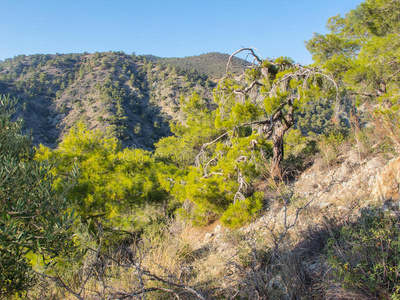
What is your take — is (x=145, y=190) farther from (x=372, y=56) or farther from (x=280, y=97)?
(x=372, y=56)

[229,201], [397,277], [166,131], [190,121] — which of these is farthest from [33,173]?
[166,131]

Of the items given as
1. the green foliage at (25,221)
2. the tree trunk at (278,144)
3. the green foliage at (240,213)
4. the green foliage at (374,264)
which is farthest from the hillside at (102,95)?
the green foliage at (374,264)

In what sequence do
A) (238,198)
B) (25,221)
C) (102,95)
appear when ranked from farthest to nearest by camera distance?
(102,95) < (238,198) < (25,221)

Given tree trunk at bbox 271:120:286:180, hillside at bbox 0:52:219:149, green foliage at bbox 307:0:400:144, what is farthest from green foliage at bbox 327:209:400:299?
hillside at bbox 0:52:219:149

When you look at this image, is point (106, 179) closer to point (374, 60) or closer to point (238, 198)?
point (238, 198)

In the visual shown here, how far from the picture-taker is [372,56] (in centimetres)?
751

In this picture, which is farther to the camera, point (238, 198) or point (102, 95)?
point (102, 95)

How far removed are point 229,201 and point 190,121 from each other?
22.3 feet

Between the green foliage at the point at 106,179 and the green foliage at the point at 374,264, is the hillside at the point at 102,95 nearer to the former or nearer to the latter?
the green foliage at the point at 106,179

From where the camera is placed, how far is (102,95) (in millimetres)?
45375

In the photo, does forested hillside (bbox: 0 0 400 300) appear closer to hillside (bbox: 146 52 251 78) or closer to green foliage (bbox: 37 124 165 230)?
green foliage (bbox: 37 124 165 230)

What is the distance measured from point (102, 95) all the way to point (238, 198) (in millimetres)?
47200

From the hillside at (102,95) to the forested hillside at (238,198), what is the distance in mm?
24960

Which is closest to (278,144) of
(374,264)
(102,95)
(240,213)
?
(240,213)
